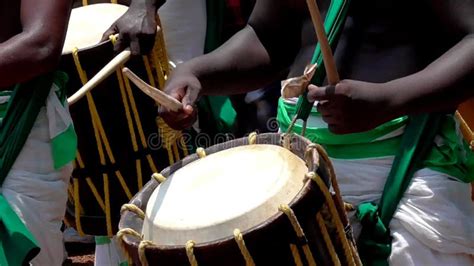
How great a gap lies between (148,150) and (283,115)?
1.14m

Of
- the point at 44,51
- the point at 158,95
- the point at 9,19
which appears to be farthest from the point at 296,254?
the point at 9,19

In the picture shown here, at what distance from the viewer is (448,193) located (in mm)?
2529

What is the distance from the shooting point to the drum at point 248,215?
2.20m

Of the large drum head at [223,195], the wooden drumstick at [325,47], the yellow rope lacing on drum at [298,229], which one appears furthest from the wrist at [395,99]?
the yellow rope lacing on drum at [298,229]

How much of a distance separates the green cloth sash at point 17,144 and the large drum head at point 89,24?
0.34 m

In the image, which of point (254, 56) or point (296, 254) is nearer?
point (296, 254)

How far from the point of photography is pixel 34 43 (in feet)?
9.89

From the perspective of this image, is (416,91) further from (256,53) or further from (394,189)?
(256,53)

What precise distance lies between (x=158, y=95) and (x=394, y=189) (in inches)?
24.1

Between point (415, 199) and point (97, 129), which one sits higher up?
point (415, 199)

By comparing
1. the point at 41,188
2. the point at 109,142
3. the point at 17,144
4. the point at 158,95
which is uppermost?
the point at 158,95

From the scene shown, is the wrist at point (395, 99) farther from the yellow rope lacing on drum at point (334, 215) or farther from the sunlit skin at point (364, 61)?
the yellow rope lacing on drum at point (334, 215)

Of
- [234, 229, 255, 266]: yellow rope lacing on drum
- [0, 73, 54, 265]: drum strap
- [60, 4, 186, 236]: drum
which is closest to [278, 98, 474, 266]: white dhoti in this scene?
[234, 229, 255, 266]: yellow rope lacing on drum

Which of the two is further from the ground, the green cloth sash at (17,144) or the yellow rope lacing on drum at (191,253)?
the yellow rope lacing on drum at (191,253)
